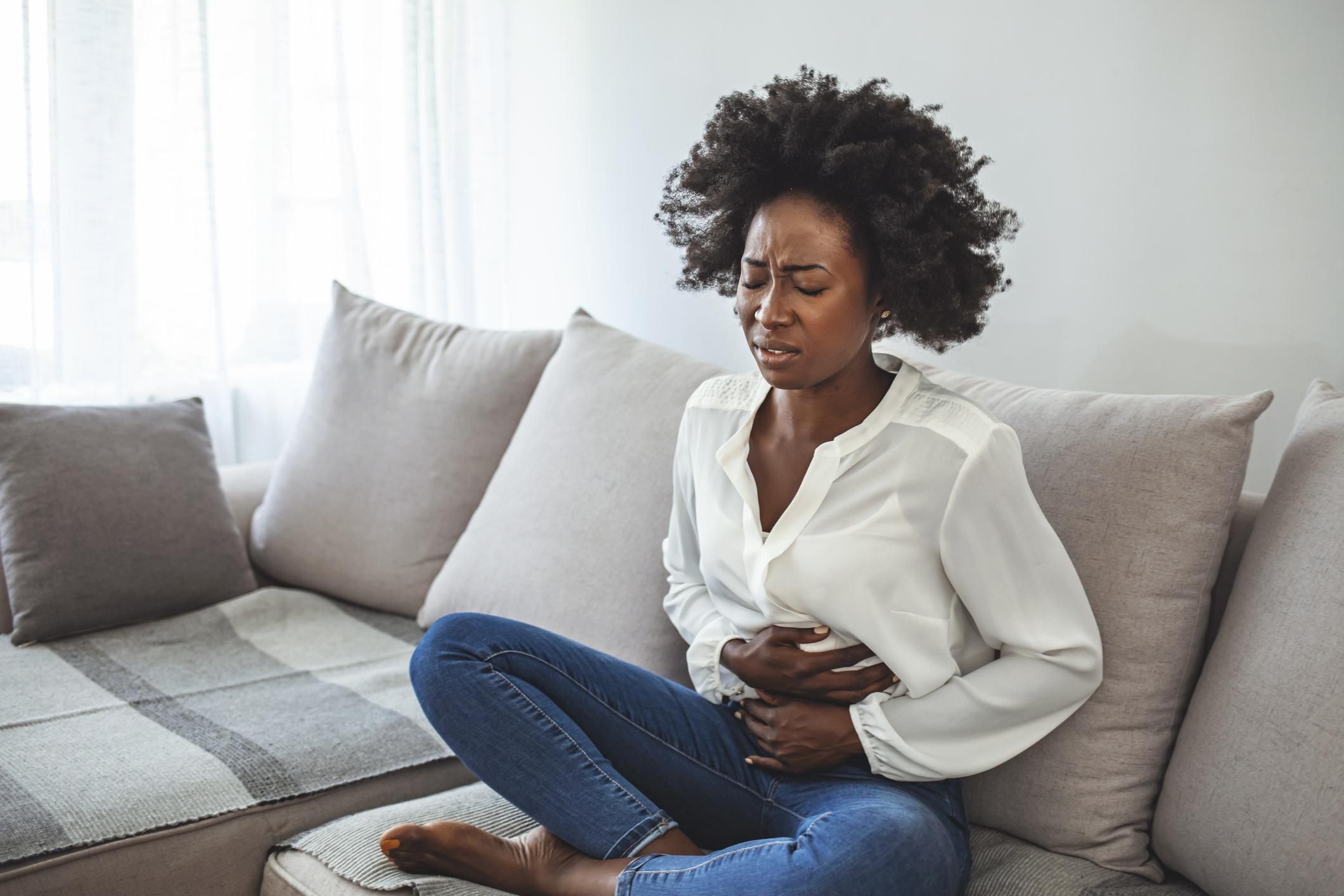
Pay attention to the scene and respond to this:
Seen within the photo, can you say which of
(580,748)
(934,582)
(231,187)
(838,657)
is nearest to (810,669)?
(838,657)

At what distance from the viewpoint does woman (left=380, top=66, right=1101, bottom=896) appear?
1136 millimetres

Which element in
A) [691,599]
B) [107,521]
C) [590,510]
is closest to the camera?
[691,599]

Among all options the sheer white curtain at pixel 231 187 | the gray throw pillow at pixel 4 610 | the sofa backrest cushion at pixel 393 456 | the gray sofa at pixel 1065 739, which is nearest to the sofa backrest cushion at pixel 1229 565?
the gray sofa at pixel 1065 739

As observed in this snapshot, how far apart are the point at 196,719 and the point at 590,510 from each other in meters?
0.62

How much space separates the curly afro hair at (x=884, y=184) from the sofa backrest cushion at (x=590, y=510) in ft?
1.56

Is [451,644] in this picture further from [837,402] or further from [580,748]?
[837,402]

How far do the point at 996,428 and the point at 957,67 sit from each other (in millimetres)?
884

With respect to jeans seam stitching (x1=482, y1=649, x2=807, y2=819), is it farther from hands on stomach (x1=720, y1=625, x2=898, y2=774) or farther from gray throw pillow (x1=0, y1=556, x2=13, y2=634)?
gray throw pillow (x1=0, y1=556, x2=13, y2=634)

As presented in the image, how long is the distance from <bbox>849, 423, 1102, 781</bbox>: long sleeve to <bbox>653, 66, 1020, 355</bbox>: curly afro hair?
0.58 feet

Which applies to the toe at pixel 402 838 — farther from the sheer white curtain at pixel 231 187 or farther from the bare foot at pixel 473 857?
the sheer white curtain at pixel 231 187

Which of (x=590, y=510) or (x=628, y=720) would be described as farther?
(x=590, y=510)

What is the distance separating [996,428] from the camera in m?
1.14

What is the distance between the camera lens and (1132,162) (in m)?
1.61

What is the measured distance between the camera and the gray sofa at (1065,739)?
1.08 m
